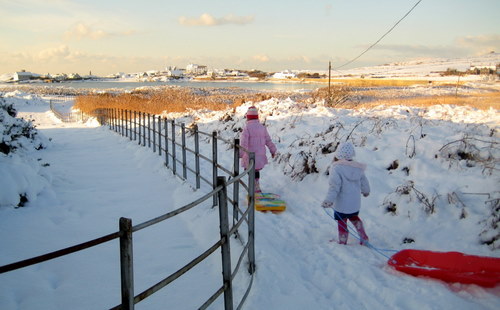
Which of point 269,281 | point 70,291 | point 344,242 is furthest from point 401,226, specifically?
point 70,291

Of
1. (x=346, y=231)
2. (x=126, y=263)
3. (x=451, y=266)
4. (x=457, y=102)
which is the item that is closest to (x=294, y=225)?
(x=346, y=231)

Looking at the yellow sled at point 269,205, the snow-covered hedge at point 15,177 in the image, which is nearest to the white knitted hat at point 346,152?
the yellow sled at point 269,205

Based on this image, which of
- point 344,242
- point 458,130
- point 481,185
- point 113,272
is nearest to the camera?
point 113,272

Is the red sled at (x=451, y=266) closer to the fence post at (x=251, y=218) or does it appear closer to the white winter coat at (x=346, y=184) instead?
the white winter coat at (x=346, y=184)

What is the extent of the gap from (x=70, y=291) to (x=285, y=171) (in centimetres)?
503

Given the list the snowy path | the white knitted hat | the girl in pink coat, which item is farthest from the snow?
the white knitted hat

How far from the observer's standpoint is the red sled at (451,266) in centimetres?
348

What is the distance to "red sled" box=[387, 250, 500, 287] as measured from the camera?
137 inches

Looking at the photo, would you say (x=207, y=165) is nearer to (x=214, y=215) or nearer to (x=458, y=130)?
(x=214, y=215)

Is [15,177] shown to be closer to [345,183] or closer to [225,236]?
[225,236]

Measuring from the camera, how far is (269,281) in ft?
11.7

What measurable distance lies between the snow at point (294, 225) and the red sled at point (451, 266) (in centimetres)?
10

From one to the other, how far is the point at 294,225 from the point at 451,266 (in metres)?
2.18

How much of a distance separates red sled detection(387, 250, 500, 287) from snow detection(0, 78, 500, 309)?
0.10 m
